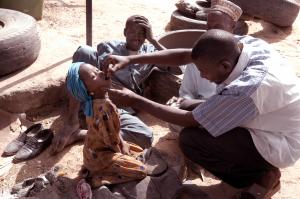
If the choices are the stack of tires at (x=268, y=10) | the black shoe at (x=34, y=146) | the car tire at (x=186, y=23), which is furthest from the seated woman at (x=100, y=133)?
the stack of tires at (x=268, y=10)

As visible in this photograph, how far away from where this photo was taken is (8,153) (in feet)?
Answer: 12.5

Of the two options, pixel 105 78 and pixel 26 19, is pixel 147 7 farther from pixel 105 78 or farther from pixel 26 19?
pixel 105 78

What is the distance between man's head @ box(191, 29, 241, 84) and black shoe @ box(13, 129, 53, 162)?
5.87 feet

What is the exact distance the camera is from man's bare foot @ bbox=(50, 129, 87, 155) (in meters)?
→ 3.81

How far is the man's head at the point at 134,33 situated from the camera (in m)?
4.18

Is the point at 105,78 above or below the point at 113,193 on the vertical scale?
above

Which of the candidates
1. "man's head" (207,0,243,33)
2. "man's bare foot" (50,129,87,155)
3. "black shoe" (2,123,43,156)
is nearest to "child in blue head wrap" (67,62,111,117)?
"man's bare foot" (50,129,87,155)

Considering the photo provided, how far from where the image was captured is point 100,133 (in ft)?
9.52

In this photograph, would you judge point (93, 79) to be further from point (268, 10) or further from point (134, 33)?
point (268, 10)

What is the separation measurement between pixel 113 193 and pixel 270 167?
3.80 ft

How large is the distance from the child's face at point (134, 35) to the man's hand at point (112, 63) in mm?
1002

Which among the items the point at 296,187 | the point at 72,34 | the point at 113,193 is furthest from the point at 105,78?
the point at 72,34

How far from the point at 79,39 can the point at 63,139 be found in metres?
2.26

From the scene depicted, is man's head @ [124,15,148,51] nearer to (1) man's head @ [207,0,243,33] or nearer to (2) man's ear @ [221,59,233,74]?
(1) man's head @ [207,0,243,33]
